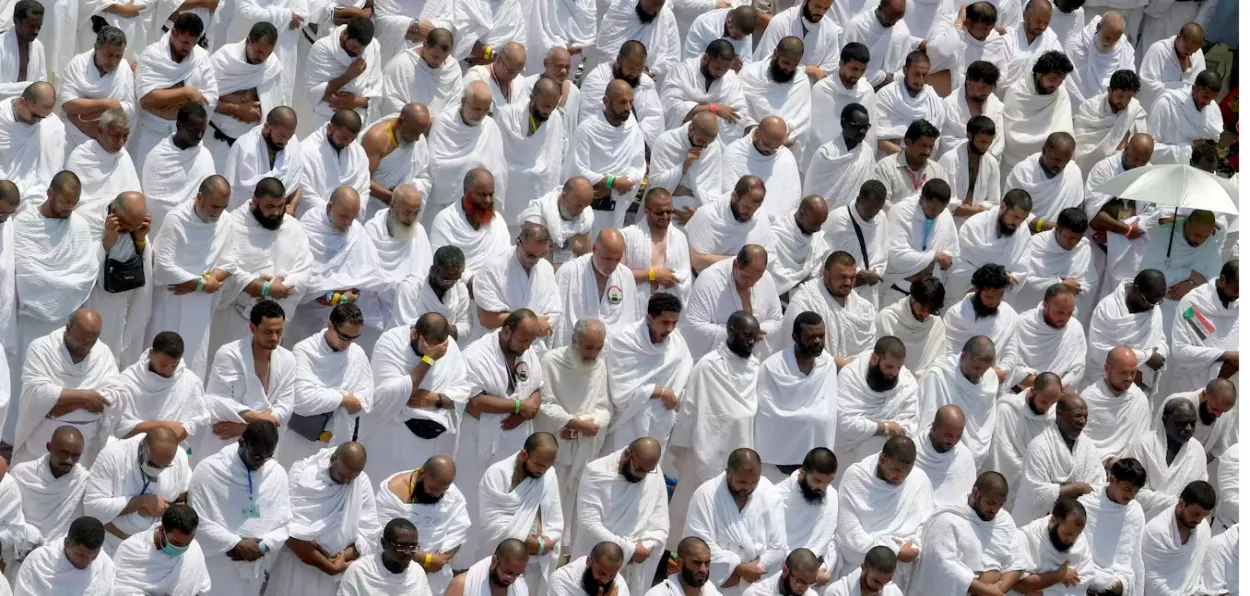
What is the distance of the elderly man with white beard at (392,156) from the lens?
18.4 metres

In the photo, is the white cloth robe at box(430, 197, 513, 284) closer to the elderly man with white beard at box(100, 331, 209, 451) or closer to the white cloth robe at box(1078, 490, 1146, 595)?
the elderly man with white beard at box(100, 331, 209, 451)

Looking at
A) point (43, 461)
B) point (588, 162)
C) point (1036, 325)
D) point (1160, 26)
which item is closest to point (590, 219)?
point (588, 162)

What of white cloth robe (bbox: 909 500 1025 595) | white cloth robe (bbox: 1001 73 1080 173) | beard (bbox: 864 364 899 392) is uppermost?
white cloth robe (bbox: 1001 73 1080 173)

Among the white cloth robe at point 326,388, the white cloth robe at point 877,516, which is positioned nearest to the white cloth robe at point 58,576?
the white cloth robe at point 326,388

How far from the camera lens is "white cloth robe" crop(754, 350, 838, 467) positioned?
1739 centimetres

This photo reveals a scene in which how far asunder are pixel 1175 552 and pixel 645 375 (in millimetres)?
4046

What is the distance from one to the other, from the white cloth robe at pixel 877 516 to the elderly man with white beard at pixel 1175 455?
7.37 ft

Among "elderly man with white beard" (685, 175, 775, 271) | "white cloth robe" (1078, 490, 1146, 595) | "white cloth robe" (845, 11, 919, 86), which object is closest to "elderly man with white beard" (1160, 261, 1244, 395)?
"white cloth robe" (1078, 490, 1146, 595)

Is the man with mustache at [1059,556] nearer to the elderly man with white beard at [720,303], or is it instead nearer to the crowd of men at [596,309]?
the crowd of men at [596,309]

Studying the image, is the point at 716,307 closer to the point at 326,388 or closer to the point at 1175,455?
the point at 326,388

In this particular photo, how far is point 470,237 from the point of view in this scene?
17906 mm

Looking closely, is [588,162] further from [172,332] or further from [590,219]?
[172,332]

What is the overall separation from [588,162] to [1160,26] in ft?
21.7

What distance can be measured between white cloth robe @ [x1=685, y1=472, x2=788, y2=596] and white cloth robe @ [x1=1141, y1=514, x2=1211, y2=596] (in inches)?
116
